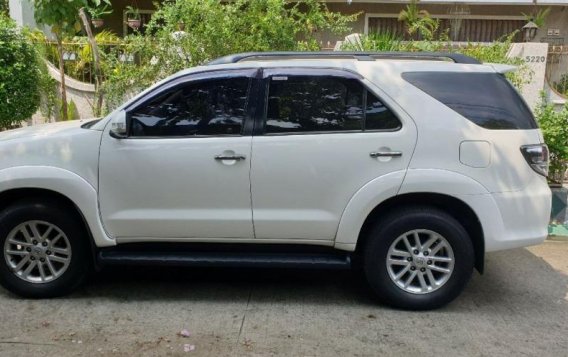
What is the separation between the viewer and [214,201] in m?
4.46

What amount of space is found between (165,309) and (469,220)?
248 centimetres

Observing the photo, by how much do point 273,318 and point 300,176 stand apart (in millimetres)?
1105

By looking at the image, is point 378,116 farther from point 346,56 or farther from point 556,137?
point 556,137

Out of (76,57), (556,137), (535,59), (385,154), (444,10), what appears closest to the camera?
(385,154)

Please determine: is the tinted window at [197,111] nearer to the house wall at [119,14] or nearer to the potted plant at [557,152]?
the potted plant at [557,152]

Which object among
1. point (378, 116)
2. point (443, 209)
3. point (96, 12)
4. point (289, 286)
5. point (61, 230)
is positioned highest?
point (96, 12)

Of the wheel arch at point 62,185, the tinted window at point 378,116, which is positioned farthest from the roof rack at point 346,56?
the wheel arch at point 62,185

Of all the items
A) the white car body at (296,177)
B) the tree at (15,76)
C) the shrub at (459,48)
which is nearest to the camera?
the white car body at (296,177)

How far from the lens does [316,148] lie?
4383 millimetres

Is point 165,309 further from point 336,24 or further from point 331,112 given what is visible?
point 336,24

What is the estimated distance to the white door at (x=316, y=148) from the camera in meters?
4.36

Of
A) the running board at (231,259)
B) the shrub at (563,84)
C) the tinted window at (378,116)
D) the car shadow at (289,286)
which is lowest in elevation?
the car shadow at (289,286)

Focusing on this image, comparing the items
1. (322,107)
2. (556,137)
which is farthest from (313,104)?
(556,137)

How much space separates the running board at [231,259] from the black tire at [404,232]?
234 mm
